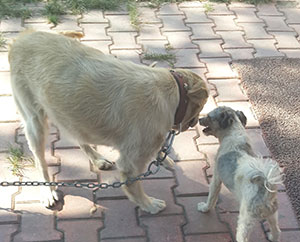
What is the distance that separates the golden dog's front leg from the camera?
3309 millimetres

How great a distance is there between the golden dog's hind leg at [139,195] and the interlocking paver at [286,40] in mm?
2860

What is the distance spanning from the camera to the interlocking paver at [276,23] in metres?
5.79

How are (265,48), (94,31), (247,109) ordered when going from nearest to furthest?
(247,109)
(265,48)
(94,31)

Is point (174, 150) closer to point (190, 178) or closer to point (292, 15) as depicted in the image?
point (190, 178)

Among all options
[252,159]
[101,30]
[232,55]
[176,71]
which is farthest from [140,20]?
[252,159]

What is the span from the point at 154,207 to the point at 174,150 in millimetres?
734

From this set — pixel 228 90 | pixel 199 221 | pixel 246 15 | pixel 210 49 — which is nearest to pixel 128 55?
pixel 210 49

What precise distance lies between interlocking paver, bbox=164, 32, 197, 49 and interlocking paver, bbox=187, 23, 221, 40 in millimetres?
85

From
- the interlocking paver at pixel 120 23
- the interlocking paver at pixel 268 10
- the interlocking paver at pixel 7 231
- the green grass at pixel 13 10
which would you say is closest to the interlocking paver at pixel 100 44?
the interlocking paver at pixel 120 23

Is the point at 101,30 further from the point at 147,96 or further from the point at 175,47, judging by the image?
the point at 147,96

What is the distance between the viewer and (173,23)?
5793 mm

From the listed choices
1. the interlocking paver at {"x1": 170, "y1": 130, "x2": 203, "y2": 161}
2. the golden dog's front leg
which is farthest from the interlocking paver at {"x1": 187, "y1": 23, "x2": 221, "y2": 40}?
the golden dog's front leg

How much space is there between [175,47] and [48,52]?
2477 millimetres

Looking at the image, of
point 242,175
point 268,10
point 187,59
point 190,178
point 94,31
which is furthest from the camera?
point 268,10
